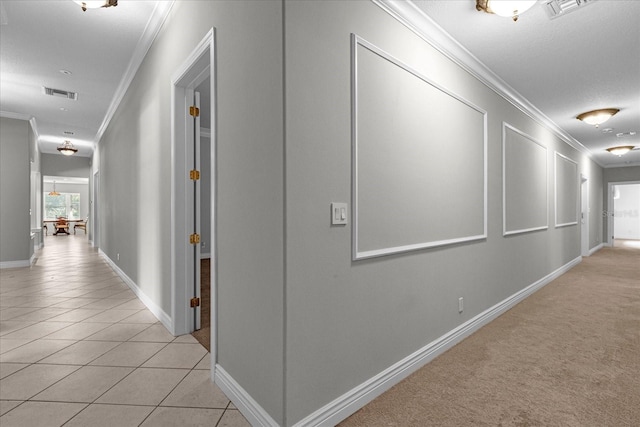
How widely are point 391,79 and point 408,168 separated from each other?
63cm

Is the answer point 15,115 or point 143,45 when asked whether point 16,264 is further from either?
point 143,45

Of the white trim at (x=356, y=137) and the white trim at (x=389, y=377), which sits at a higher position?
the white trim at (x=356, y=137)

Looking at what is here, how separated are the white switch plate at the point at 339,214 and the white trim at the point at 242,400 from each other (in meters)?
1.05

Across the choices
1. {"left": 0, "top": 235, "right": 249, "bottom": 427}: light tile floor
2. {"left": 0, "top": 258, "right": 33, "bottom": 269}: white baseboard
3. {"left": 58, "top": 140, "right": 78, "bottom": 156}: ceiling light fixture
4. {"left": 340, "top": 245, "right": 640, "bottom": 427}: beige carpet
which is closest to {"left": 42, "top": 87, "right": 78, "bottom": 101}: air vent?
{"left": 0, "top": 235, "right": 249, "bottom": 427}: light tile floor

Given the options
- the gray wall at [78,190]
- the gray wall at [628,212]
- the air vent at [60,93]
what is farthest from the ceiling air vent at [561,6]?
the gray wall at [78,190]

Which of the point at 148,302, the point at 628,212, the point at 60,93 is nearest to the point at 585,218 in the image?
the point at 628,212

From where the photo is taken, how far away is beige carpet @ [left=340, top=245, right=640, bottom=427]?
186 cm

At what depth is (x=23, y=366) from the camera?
7.77ft

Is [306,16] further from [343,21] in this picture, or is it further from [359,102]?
[359,102]

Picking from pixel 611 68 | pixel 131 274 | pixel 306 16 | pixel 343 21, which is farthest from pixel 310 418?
pixel 611 68

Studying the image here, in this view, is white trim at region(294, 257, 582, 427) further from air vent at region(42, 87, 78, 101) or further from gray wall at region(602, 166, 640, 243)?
gray wall at region(602, 166, 640, 243)

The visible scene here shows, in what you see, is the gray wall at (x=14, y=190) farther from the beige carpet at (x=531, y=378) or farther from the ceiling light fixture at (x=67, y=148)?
the beige carpet at (x=531, y=378)

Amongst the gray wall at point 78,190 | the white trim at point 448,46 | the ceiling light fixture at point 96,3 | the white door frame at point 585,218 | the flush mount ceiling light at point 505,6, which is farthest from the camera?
the gray wall at point 78,190

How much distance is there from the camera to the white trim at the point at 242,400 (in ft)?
5.49
